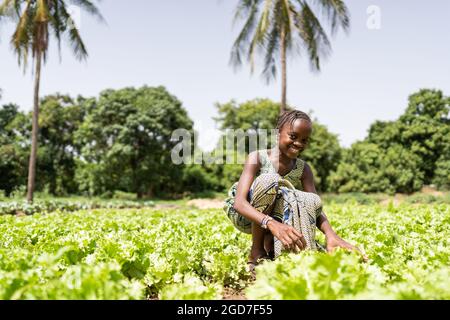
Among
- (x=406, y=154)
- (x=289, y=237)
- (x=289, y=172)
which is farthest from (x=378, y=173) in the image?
(x=289, y=237)

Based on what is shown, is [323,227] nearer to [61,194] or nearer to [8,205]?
[8,205]

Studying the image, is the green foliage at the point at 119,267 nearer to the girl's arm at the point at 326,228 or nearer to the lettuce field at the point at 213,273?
the lettuce field at the point at 213,273

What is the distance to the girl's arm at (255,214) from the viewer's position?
2578 millimetres

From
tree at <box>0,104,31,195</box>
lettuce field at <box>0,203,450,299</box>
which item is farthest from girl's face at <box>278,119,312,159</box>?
tree at <box>0,104,31,195</box>

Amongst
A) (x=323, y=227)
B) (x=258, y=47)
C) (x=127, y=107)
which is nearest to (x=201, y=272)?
(x=323, y=227)

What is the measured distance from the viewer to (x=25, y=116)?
32.0 m

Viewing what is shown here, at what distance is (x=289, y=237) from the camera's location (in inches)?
102

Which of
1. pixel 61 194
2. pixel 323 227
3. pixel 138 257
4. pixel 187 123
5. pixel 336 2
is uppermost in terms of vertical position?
pixel 336 2

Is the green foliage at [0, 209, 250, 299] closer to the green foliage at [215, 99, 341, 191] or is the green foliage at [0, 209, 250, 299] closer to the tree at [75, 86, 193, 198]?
the tree at [75, 86, 193, 198]

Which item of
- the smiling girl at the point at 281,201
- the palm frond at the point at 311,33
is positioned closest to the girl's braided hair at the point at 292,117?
the smiling girl at the point at 281,201

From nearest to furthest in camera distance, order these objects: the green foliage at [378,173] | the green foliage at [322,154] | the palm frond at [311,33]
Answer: the palm frond at [311,33], the green foliage at [322,154], the green foliage at [378,173]

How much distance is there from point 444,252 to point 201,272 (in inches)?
70.8

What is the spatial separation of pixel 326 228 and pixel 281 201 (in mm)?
390

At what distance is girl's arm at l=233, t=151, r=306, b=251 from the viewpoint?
8.46 feet
